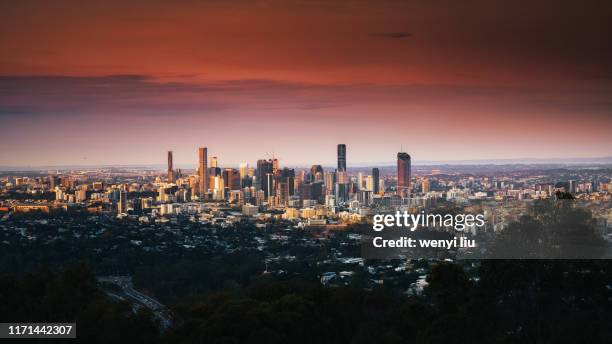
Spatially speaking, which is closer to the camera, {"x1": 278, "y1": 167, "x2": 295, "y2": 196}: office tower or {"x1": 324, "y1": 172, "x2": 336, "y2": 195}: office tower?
{"x1": 324, "y1": 172, "x2": 336, "y2": 195}: office tower

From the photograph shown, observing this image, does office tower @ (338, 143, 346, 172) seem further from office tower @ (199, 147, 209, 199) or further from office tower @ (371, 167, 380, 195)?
office tower @ (199, 147, 209, 199)

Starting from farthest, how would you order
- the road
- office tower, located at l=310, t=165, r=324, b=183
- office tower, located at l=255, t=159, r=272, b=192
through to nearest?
office tower, located at l=255, t=159, r=272, b=192, office tower, located at l=310, t=165, r=324, b=183, the road

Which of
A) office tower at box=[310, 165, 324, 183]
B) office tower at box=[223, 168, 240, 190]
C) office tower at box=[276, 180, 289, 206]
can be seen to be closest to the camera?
office tower at box=[310, 165, 324, 183]

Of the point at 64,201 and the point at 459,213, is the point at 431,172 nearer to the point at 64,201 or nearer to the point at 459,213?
the point at 459,213

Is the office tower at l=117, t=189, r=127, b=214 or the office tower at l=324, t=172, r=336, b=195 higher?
the office tower at l=324, t=172, r=336, b=195

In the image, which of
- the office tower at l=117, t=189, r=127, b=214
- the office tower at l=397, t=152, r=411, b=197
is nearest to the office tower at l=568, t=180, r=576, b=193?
the office tower at l=397, t=152, r=411, b=197

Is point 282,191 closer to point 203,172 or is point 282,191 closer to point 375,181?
point 203,172

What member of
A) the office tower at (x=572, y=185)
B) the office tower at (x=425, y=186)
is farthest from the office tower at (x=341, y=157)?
the office tower at (x=572, y=185)
